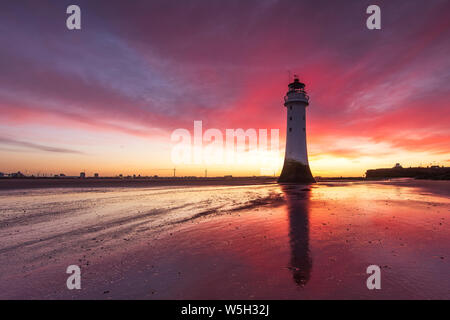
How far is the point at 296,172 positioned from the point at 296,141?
592 cm

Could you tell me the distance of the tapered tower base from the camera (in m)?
38.1

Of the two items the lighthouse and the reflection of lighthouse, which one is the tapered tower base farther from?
the reflection of lighthouse

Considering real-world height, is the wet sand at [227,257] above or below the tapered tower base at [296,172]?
below

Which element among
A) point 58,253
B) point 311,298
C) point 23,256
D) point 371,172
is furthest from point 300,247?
point 371,172

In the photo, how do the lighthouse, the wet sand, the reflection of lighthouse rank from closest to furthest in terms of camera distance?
the wet sand → the reflection of lighthouse → the lighthouse

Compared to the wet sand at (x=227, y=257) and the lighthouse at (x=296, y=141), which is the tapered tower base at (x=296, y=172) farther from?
the wet sand at (x=227, y=257)

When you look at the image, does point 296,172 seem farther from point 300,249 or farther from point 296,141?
A: point 300,249

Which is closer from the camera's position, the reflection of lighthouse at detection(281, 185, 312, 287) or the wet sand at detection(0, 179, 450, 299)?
the wet sand at detection(0, 179, 450, 299)

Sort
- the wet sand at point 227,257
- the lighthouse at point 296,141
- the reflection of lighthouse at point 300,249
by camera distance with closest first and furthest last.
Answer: the wet sand at point 227,257
the reflection of lighthouse at point 300,249
the lighthouse at point 296,141

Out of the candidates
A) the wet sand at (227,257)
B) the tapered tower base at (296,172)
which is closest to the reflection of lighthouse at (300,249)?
the wet sand at (227,257)

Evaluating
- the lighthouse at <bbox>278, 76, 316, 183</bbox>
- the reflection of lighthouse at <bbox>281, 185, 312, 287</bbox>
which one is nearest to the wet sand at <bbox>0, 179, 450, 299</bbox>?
the reflection of lighthouse at <bbox>281, 185, 312, 287</bbox>

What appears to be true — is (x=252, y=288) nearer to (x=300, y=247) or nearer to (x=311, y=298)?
(x=311, y=298)

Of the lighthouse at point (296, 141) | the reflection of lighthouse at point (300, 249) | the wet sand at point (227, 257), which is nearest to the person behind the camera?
the wet sand at point (227, 257)

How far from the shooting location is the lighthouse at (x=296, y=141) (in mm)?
37844
